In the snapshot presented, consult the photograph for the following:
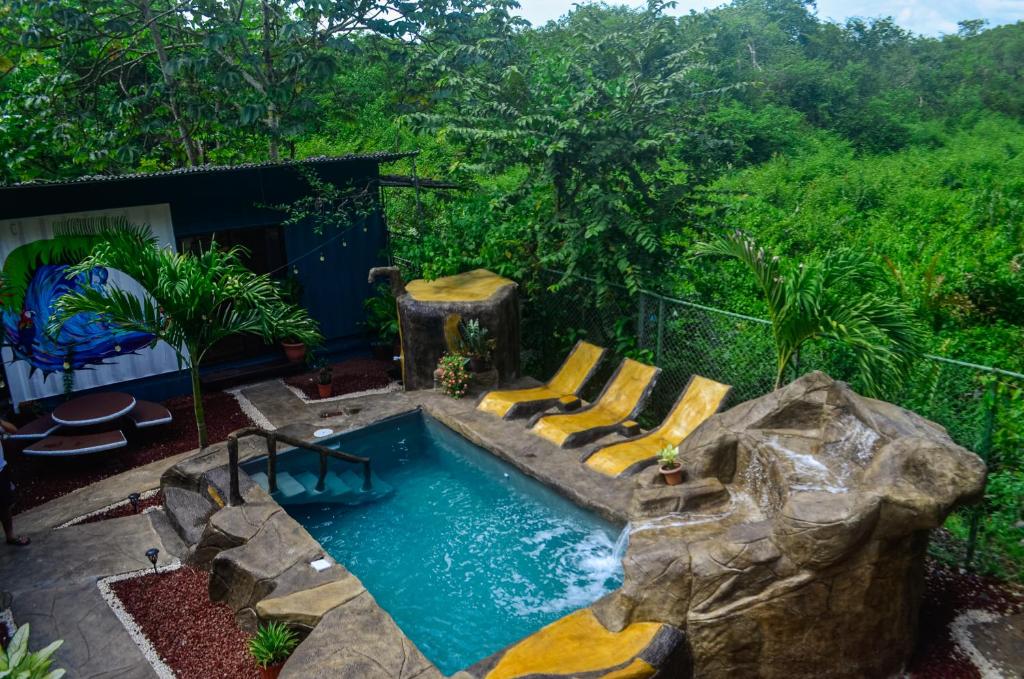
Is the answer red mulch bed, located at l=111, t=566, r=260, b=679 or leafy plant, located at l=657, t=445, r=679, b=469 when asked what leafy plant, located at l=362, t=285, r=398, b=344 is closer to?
red mulch bed, located at l=111, t=566, r=260, b=679

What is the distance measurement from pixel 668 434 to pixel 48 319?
27.2 feet

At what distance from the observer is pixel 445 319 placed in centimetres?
1056

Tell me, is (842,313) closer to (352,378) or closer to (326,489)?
(326,489)

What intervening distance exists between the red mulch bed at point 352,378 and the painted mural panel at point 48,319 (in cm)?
226

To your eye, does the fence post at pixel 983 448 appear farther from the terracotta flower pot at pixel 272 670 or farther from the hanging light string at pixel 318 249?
the hanging light string at pixel 318 249

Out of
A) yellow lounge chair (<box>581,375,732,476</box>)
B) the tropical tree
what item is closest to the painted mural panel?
the tropical tree

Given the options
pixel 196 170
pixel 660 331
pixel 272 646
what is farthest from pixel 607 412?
pixel 196 170

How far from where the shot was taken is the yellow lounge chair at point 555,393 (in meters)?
9.85

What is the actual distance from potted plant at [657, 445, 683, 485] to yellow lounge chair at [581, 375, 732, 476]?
0.90m

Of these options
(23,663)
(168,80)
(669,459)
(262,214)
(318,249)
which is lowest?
(669,459)

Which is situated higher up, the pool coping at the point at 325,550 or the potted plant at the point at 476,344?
the potted plant at the point at 476,344

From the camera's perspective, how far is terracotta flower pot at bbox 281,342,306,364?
40.0 ft

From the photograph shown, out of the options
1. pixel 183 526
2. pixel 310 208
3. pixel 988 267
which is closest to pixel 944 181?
pixel 988 267

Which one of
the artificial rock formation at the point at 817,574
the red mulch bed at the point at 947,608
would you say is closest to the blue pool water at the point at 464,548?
the artificial rock formation at the point at 817,574
